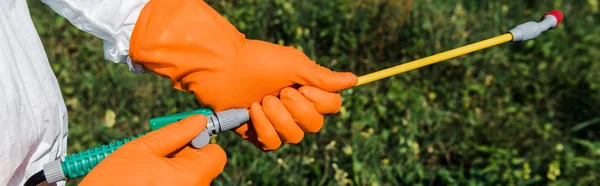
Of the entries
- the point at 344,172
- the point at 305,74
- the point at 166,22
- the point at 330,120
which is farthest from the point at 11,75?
the point at 330,120

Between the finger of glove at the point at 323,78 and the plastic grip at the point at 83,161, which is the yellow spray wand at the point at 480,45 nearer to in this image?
the finger of glove at the point at 323,78

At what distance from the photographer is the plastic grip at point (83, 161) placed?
1.22 meters

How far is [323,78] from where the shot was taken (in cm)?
147

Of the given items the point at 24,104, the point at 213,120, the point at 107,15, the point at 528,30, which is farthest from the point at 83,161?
the point at 528,30

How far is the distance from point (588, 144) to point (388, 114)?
79cm

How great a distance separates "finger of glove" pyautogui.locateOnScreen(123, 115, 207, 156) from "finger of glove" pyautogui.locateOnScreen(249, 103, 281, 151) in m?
0.20

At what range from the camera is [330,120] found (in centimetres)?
→ 243

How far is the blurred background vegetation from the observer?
7.41 ft

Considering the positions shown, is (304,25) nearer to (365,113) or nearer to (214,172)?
(365,113)

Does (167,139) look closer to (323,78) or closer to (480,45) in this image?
(323,78)

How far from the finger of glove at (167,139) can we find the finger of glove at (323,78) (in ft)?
1.05

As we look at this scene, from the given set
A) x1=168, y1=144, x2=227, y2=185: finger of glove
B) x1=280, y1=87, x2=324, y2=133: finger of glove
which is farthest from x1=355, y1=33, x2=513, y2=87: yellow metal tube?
x1=168, y1=144, x2=227, y2=185: finger of glove

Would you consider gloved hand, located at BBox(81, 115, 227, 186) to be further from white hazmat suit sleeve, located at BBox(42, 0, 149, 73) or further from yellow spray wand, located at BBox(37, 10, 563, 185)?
white hazmat suit sleeve, located at BBox(42, 0, 149, 73)

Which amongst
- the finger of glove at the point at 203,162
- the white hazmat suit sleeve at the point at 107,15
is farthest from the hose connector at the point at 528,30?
the white hazmat suit sleeve at the point at 107,15
